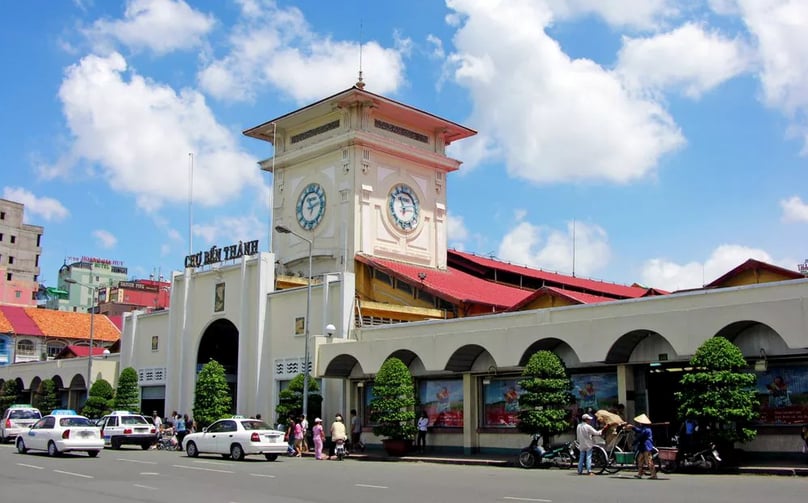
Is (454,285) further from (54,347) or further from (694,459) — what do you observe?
(54,347)

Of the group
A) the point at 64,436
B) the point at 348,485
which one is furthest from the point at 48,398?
the point at 348,485

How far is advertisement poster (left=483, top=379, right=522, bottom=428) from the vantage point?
3206 cm

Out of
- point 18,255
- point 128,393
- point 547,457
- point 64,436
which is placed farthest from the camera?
point 18,255

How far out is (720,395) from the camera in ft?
76.8

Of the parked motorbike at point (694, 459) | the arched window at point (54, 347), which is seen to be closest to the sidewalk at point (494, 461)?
the parked motorbike at point (694, 459)

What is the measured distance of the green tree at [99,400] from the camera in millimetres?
50719

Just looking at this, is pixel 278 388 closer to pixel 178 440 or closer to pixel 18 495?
pixel 178 440

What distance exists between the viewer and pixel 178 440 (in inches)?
1583

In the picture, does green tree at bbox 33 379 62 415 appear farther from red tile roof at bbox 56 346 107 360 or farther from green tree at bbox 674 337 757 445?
green tree at bbox 674 337 757 445

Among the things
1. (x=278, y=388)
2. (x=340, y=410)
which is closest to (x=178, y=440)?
(x=278, y=388)

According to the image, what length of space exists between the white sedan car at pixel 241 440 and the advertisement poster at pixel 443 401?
263 inches

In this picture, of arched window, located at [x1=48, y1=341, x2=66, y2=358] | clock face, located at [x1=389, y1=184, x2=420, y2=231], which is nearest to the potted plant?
clock face, located at [x1=389, y1=184, x2=420, y2=231]

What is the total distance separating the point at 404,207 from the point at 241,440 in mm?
20965

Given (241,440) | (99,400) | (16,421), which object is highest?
(99,400)
